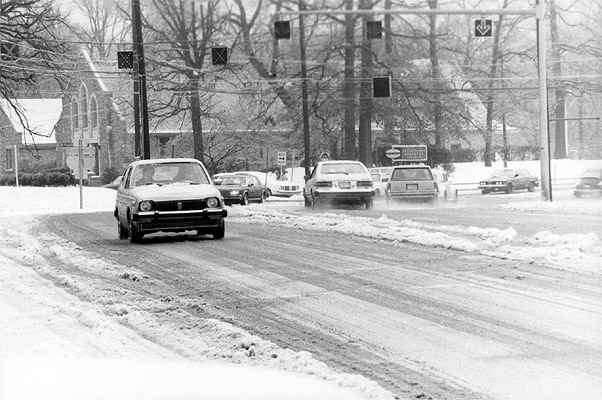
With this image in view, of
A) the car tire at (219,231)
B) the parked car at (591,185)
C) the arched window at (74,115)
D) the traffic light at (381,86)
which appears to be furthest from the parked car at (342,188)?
the arched window at (74,115)

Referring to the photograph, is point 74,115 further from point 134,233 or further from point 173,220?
point 173,220

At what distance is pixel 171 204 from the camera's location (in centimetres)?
1673

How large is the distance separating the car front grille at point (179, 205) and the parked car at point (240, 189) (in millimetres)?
20894

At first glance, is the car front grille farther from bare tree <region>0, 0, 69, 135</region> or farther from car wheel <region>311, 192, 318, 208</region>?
car wheel <region>311, 192, 318, 208</region>

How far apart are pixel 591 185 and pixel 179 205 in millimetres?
25313

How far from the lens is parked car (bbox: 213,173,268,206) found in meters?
38.3

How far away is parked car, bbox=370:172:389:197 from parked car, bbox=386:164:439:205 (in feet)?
24.4

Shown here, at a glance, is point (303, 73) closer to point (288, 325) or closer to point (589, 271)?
point (589, 271)

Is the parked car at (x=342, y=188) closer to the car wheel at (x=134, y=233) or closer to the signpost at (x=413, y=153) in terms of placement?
the car wheel at (x=134, y=233)

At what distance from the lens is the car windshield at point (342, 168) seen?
96.4 feet

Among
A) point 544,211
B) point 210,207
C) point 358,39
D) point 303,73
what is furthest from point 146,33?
point 210,207

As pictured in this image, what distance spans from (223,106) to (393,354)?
53.1 metres

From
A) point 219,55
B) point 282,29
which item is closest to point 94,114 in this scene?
point 219,55

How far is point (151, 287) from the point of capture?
11008 mm
